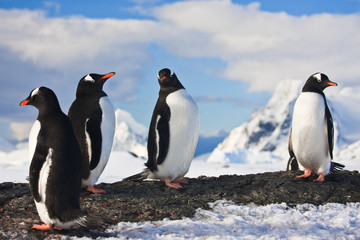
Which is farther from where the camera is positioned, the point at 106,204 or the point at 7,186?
the point at 7,186

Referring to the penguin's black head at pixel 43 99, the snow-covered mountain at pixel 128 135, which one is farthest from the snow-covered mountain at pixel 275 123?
the penguin's black head at pixel 43 99

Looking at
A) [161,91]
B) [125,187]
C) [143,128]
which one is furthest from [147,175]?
[143,128]

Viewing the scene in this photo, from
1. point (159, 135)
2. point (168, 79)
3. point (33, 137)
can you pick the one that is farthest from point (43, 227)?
point (168, 79)

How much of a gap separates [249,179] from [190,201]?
1544mm

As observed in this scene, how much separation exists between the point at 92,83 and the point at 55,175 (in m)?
2.21

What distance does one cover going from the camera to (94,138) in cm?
649

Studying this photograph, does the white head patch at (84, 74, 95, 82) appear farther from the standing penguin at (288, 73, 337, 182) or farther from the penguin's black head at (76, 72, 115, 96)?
the standing penguin at (288, 73, 337, 182)

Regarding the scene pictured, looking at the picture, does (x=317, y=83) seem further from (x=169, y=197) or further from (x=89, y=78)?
(x=89, y=78)

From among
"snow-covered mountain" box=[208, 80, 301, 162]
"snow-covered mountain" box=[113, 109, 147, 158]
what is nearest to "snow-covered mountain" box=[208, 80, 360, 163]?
"snow-covered mountain" box=[208, 80, 301, 162]

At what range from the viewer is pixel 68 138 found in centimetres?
496

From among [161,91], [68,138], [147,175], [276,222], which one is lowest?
[276,222]

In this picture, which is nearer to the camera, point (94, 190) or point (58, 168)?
point (58, 168)

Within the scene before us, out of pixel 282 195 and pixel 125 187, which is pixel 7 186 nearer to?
pixel 125 187

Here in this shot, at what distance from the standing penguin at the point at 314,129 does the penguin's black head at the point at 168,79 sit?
1.98 m
